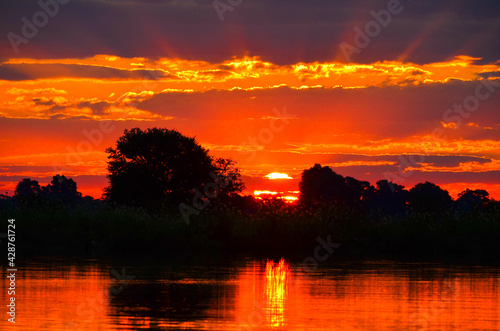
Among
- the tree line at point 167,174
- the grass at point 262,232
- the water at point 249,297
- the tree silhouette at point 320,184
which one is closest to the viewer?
the water at point 249,297

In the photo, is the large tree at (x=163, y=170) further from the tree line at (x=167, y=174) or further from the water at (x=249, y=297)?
the water at (x=249, y=297)

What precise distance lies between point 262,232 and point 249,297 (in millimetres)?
18869

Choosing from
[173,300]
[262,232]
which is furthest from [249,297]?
[262,232]

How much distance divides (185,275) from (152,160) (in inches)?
1942

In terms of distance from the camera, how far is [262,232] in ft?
125

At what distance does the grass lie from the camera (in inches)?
1457

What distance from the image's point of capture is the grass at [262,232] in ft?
121

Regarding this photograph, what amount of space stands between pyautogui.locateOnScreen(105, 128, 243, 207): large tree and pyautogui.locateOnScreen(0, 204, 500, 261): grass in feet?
95.6

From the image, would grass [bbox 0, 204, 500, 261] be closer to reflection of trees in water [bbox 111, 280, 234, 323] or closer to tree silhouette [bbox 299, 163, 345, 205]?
reflection of trees in water [bbox 111, 280, 234, 323]

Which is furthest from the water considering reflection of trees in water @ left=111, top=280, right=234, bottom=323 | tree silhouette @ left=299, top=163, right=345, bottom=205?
tree silhouette @ left=299, top=163, right=345, bottom=205

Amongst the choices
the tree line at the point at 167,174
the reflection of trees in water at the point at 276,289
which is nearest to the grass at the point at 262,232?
the reflection of trees in water at the point at 276,289

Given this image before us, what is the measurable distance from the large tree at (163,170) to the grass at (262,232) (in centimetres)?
2914

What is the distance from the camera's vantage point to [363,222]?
128ft

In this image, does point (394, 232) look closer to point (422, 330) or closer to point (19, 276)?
point (19, 276)
